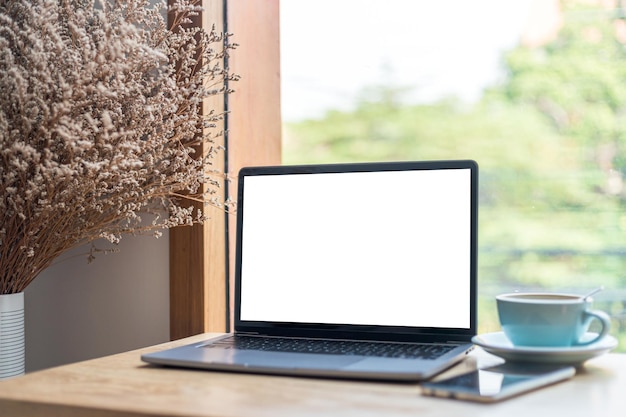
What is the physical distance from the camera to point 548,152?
157cm

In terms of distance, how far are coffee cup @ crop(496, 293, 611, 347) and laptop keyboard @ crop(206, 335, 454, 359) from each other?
0.32ft

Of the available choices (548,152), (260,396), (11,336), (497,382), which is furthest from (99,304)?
(548,152)

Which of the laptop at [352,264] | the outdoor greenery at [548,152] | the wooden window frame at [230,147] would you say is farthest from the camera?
the outdoor greenery at [548,152]

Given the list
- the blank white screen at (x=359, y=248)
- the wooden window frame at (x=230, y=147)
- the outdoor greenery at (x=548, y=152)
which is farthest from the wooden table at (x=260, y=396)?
the outdoor greenery at (x=548, y=152)

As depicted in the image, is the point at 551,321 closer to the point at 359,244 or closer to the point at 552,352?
the point at 552,352

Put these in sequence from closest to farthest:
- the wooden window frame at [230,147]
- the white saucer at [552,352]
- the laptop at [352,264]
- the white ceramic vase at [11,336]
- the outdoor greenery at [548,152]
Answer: the white saucer at [552,352] → the laptop at [352,264] → the white ceramic vase at [11,336] → the wooden window frame at [230,147] → the outdoor greenery at [548,152]

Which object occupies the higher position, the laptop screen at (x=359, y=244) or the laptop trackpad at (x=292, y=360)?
the laptop screen at (x=359, y=244)

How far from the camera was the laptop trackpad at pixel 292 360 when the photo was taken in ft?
2.64

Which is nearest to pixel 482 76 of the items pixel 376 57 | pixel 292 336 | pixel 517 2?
pixel 517 2

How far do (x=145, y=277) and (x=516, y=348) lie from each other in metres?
0.73

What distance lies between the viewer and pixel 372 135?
2.13 metres

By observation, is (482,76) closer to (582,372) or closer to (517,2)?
(517,2)

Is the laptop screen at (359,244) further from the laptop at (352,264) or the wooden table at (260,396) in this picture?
the wooden table at (260,396)

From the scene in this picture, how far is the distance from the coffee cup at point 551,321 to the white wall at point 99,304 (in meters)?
0.67
